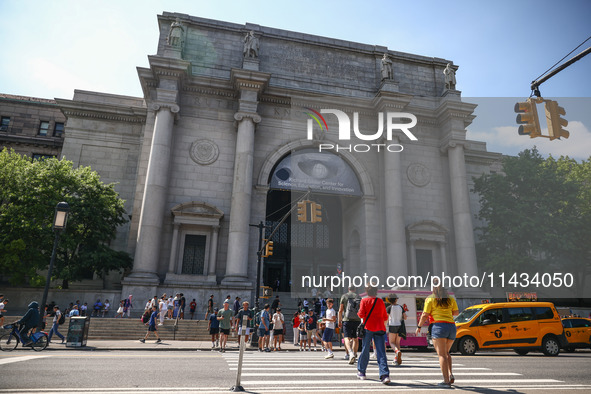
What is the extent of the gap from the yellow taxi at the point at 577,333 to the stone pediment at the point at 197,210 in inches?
813

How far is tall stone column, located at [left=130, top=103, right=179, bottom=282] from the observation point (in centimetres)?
2503

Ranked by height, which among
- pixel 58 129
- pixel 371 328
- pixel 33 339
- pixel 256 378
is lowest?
pixel 256 378

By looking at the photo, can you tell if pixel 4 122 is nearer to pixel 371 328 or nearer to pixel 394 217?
pixel 394 217

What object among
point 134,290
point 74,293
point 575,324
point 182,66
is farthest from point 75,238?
point 575,324

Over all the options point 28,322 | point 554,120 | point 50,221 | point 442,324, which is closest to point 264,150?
point 50,221

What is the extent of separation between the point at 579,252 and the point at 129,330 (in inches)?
1210

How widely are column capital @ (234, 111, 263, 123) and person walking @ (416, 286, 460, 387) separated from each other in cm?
2389

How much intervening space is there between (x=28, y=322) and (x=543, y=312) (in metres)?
19.0

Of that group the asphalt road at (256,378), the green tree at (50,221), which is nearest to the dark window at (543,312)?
the asphalt road at (256,378)

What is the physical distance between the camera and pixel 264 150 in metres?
30.4

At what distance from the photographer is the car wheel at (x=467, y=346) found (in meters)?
14.6

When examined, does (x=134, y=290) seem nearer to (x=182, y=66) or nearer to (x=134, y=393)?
(x=182, y=66)

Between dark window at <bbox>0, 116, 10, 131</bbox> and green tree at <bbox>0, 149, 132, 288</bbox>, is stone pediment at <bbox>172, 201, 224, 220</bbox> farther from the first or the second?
dark window at <bbox>0, 116, 10, 131</bbox>

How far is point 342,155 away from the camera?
1244 inches
